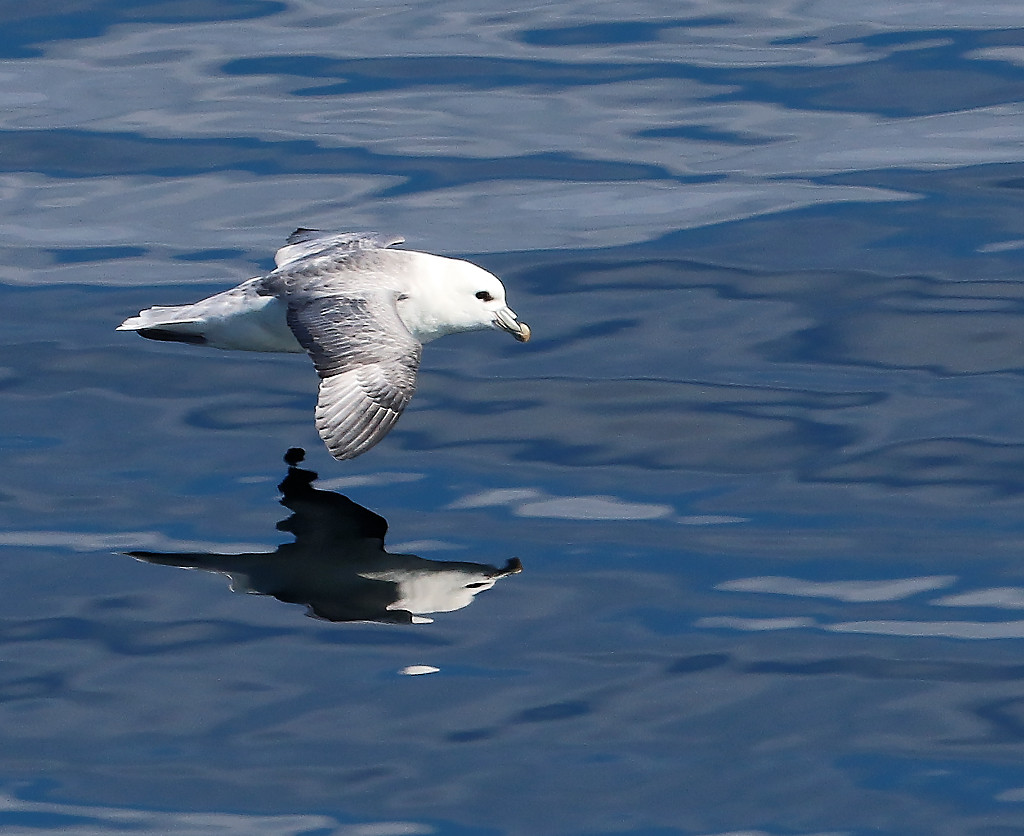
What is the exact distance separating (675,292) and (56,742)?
4813mm

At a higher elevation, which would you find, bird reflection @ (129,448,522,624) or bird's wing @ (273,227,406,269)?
bird's wing @ (273,227,406,269)

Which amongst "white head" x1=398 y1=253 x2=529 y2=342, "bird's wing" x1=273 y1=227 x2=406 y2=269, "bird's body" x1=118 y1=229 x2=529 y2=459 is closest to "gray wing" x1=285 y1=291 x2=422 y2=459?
"bird's body" x1=118 y1=229 x2=529 y2=459

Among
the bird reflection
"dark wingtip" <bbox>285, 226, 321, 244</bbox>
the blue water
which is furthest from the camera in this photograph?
"dark wingtip" <bbox>285, 226, 321, 244</bbox>

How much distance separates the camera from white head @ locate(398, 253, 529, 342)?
343 inches

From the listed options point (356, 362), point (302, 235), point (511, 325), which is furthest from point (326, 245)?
point (356, 362)

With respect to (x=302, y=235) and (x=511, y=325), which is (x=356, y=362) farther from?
(x=302, y=235)

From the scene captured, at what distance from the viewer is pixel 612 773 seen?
565 centimetres

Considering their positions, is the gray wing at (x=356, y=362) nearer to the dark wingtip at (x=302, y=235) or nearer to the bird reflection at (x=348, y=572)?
the bird reflection at (x=348, y=572)

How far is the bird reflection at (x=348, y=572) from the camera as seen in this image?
21.9 ft

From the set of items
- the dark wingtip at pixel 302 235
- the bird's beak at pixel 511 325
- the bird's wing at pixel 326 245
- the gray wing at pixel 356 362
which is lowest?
the gray wing at pixel 356 362

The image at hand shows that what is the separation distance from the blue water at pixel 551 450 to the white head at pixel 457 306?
0.92 ft

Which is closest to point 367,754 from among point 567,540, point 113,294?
point 567,540

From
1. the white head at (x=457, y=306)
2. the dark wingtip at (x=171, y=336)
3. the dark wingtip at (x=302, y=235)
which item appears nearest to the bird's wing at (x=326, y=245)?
the dark wingtip at (x=302, y=235)

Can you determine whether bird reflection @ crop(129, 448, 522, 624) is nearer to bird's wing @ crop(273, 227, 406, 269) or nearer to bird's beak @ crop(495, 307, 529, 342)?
A: bird's beak @ crop(495, 307, 529, 342)
